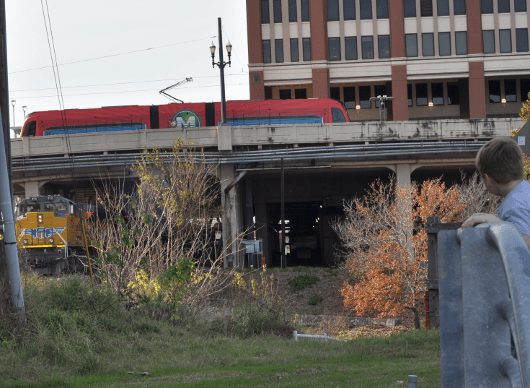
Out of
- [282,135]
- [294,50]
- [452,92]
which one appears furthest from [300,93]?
[282,135]

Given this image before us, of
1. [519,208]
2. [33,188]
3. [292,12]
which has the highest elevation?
[292,12]

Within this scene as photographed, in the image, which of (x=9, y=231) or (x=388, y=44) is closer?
(x=9, y=231)

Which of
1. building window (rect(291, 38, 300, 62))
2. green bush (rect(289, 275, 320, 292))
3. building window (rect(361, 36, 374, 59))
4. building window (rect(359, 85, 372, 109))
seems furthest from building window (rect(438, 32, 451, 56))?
green bush (rect(289, 275, 320, 292))

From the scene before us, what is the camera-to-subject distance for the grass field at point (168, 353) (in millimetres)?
7930

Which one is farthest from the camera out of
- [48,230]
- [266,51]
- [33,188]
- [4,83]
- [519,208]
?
[266,51]

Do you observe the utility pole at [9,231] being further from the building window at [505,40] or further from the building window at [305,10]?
the building window at [505,40]

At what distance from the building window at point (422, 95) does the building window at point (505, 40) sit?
7.67m

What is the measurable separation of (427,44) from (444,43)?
4.91 ft

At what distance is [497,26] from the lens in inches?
1997

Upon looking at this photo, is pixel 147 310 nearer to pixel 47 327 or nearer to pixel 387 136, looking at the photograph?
pixel 47 327

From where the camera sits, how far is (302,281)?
29031mm

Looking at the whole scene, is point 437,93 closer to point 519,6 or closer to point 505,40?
point 505,40

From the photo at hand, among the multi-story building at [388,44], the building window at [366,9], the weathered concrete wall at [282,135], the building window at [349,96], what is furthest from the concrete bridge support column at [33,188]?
the building window at [366,9]

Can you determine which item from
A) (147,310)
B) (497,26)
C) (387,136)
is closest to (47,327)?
(147,310)
